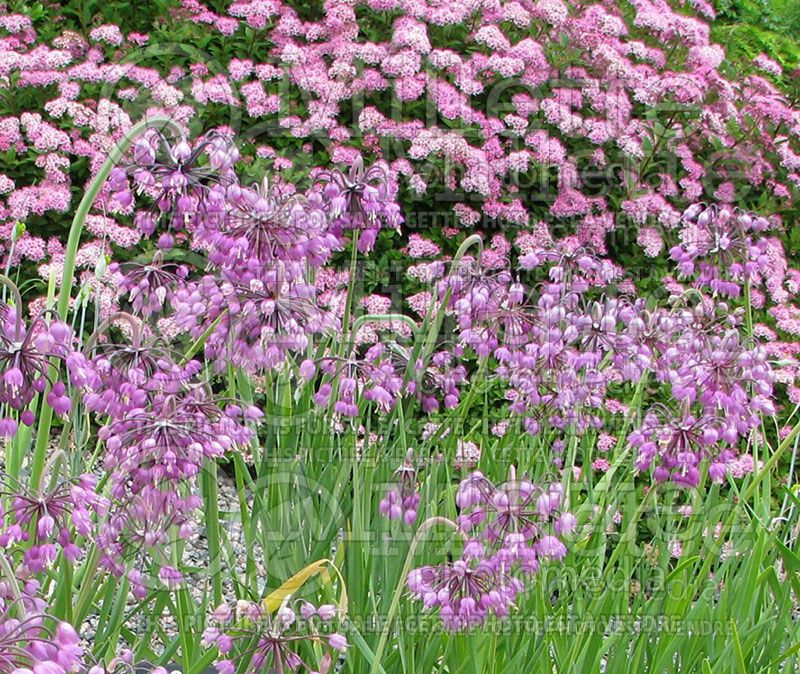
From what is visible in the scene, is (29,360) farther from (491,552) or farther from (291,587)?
(491,552)

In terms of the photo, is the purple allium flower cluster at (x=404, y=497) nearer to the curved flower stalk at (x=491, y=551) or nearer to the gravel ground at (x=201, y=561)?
the curved flower stalk at (x=491, y=551)

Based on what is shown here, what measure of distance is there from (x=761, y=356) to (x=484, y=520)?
87 centimetres

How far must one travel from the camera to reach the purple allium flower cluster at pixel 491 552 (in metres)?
1.85

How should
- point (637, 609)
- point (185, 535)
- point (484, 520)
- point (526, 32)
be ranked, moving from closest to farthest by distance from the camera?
1. point (185, 535)
2. point (484, 520)
3. point (637, 609)
4. point (526, 32)

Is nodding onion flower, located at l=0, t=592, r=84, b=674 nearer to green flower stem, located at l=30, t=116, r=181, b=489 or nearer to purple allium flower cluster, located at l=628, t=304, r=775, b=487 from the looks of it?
green flower stem, located at l=30, t=116, r=181, b=489

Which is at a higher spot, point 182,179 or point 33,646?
point 182,179

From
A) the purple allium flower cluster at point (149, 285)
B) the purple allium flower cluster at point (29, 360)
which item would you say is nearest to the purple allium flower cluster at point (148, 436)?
the purple allium flower cluster at point (29, 360)

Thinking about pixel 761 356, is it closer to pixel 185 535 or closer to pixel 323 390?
pixel 323 390

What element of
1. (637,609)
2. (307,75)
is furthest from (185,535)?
(307,75)

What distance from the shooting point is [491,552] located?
6.68 ft

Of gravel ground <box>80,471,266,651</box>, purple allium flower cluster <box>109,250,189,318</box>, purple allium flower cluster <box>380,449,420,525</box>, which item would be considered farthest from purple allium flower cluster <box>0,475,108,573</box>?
gravel ground <box>80,471,266,651</box>

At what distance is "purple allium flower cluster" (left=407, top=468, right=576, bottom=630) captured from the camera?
1.85 m

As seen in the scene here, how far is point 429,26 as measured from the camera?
5641mm

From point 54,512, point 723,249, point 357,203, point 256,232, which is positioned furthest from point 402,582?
point 723,249
